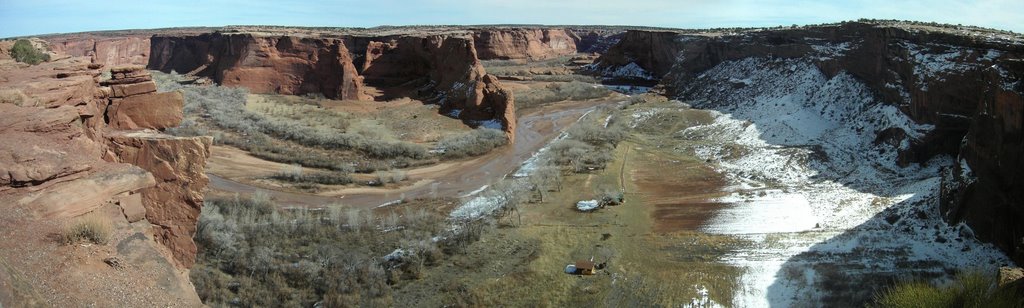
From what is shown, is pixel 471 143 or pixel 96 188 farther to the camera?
pixel 471 143

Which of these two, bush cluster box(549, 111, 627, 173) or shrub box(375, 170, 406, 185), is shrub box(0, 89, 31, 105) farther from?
bush cluster box(549, 111, 627, 173)

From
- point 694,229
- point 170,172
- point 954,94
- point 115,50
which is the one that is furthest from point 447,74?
point 115,50

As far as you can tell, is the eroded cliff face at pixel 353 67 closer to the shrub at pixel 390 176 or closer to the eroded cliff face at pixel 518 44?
the shrub at pixel 390 176

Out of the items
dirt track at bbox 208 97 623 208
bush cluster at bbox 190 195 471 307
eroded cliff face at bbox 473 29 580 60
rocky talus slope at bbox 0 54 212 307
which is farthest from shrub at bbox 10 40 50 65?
eroded cliff face at bbox 473 29 580 60

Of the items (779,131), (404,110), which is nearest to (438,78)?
(404,110)

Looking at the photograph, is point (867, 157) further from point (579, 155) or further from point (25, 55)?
point (25, 55)

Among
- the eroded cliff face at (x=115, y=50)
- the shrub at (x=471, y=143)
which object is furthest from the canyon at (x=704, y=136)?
the eroded cliff face at (x=115, y=50)

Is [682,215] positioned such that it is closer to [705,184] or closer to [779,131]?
[705,184]
